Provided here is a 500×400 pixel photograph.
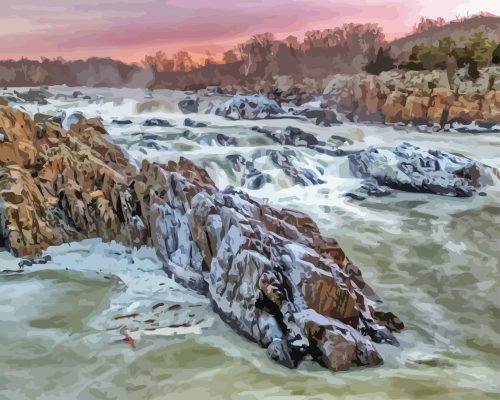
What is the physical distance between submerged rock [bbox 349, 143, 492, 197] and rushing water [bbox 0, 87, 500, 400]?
0.11 feet

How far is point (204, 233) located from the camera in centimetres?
205

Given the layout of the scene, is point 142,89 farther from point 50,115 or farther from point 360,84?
point 360,84

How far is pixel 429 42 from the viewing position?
7.68 ft

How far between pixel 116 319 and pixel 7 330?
303 millimetres

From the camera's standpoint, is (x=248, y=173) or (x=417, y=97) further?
(x=417, y=97)

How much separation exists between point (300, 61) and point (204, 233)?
28.1 inches

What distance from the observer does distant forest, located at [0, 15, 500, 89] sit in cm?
214

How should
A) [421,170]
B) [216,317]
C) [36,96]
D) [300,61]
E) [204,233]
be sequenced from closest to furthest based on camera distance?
1. [216,317]
2. [204,233]
3. [36,96]
4. [300,61]
5. [421,170]

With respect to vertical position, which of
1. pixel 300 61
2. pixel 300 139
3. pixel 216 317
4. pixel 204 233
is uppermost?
pixel 300 61

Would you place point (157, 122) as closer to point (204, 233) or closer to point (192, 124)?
point (192, 124)

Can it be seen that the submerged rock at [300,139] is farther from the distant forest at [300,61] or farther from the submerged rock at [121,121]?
the submerged rock at [121,121]

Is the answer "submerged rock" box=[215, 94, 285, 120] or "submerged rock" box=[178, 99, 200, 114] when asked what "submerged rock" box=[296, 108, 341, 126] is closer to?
"submerged rock" box=[215, 94, 285, 120]

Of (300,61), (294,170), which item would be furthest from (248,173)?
(300,61)

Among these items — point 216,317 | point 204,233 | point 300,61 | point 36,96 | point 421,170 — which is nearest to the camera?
point 216,317
